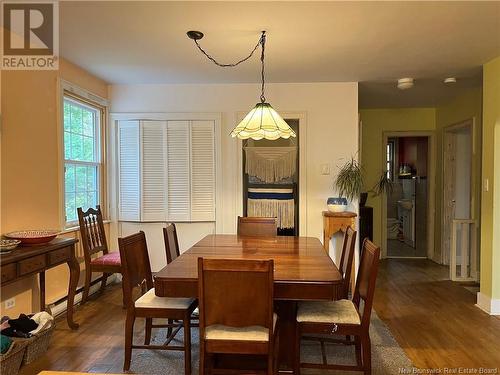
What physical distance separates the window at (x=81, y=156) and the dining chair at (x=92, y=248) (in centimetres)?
20

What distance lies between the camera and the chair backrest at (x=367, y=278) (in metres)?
2.10

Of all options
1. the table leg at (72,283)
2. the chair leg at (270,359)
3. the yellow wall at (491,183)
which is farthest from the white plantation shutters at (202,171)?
the yellow wall at (491,183)

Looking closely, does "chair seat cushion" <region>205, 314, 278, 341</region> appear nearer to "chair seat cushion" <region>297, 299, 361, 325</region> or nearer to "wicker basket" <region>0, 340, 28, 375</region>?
"chair seat cushion" <region>297, 299, 361, 325</region>

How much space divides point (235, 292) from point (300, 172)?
272 cm

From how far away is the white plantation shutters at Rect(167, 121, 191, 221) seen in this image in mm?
4414

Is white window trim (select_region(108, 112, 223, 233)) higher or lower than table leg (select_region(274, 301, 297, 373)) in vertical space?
higher

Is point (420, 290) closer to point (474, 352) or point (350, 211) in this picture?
point (350, 211)

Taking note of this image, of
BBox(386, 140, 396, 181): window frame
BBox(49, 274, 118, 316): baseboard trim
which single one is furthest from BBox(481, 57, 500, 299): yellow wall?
BBox(386, 140, 396, 181): window frame

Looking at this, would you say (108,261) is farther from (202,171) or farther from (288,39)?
(288,39)

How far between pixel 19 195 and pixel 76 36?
1.35 m

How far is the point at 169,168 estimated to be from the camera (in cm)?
443

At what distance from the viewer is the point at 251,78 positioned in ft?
13.7

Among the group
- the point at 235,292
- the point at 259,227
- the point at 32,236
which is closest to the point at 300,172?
the point at 259,227

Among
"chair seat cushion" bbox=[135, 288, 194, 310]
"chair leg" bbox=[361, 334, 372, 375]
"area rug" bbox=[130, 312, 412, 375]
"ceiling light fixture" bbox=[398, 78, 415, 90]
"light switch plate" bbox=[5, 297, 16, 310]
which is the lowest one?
"area rug" bbox=[130, 312, 412, 375]
